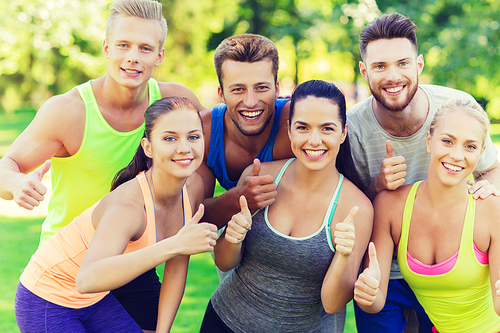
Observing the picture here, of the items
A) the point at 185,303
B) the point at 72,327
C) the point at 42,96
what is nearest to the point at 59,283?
A: the point at 72,327

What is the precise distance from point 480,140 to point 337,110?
2.86ft

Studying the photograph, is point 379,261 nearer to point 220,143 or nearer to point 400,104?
point 400,104

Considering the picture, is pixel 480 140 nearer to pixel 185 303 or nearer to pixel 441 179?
pixel 441 179

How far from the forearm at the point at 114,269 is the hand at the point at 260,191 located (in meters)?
0.66

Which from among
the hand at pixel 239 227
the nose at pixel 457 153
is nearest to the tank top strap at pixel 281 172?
the hand at pixel 239 227

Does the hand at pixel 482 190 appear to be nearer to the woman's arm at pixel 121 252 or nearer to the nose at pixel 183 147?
the woman's arm at pixel 121 252

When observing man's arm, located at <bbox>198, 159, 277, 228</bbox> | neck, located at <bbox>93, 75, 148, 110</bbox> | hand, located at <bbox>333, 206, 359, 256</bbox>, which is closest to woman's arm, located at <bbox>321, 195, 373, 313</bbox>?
hand, located at <bbox>333, 206, 359, 256</bbox>

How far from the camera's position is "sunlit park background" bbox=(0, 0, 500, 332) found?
7.27 meters

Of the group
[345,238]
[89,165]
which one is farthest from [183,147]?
[345,238]

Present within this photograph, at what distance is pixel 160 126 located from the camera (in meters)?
2.86

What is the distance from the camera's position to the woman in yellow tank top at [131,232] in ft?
8.94

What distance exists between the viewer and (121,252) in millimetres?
2518

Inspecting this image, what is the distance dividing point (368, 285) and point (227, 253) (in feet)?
2.94

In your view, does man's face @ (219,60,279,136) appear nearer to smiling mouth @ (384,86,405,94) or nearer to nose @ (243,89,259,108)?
nose @ (243,89,259,108)
